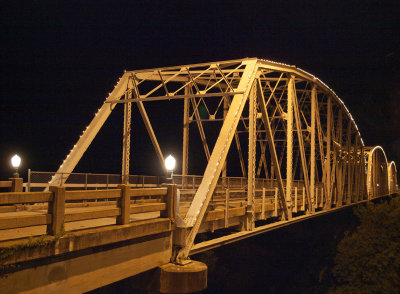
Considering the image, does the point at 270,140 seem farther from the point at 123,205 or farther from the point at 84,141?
the point at 123,205

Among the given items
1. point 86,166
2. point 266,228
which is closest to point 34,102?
point 86,166

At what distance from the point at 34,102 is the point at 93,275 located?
5757 centimetres

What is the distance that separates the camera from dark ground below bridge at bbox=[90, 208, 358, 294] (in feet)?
136

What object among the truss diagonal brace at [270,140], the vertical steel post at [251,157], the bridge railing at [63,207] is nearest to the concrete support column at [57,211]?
the bridge railing at [63,207]

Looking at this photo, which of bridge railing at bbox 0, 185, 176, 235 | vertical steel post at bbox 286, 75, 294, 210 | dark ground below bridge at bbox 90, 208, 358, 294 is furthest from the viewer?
dark ground below bridge at bbox 90, 208, 358, 294

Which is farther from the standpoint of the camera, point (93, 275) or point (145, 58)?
point (145, 58)

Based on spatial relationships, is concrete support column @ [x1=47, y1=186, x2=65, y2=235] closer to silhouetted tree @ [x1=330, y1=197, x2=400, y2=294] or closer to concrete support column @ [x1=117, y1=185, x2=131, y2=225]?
concrete support column @ [x1=117, y1=185, x2=131, y2=225]

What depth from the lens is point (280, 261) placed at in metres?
46.9

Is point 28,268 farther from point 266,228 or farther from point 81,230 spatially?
point 266,228

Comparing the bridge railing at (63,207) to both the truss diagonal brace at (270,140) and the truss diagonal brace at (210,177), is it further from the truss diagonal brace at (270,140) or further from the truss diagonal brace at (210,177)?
the truss diagonal brace at (270,140)

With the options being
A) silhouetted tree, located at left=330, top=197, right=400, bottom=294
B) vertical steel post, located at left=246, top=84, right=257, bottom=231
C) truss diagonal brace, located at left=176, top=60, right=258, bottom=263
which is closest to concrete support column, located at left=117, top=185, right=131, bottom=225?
truss diagonal brace, located at left=176, top=60, right=258, bottom=263

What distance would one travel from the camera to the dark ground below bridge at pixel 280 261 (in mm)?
41344

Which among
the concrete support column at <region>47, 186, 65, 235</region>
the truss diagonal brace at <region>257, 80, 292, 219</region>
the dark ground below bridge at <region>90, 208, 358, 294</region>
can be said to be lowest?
the dark ground below bridge at <region>90, 208, 358, 294</region>

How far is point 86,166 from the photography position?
2327 inches
